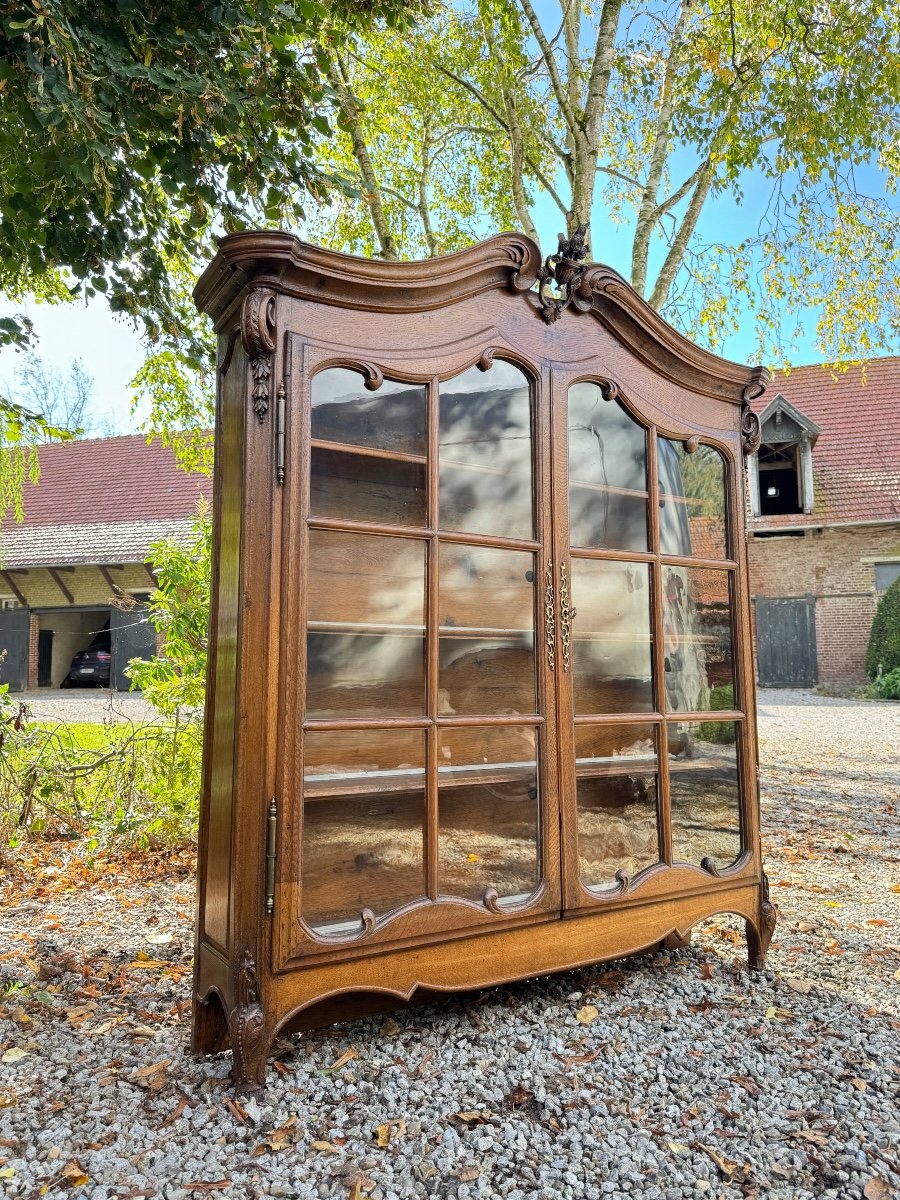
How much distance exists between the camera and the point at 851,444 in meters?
15.9

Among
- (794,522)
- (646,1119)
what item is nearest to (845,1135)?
(646,1119)

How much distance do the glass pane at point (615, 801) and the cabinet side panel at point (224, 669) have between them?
1.09 meters

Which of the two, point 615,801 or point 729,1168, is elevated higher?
point 615,801

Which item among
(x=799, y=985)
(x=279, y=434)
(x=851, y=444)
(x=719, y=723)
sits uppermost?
(x=851, y=444)

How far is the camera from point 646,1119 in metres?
2.04

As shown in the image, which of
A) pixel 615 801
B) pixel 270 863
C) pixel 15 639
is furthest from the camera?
pixel 15 639

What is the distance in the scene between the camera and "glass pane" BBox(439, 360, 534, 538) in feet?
8.45

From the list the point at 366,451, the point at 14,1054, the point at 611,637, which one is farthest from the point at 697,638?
the point at 14,1054

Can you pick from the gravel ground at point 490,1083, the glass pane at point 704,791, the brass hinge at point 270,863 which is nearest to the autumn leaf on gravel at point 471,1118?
the gravel ground at point 490,1083

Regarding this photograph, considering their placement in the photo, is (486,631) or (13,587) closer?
(486,631)

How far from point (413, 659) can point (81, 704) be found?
40.0ft

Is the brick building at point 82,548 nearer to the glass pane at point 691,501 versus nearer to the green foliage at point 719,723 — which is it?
the glass pane at point 691,501

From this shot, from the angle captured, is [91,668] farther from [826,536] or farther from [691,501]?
[691,501]

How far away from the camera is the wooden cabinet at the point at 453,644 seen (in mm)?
2188
